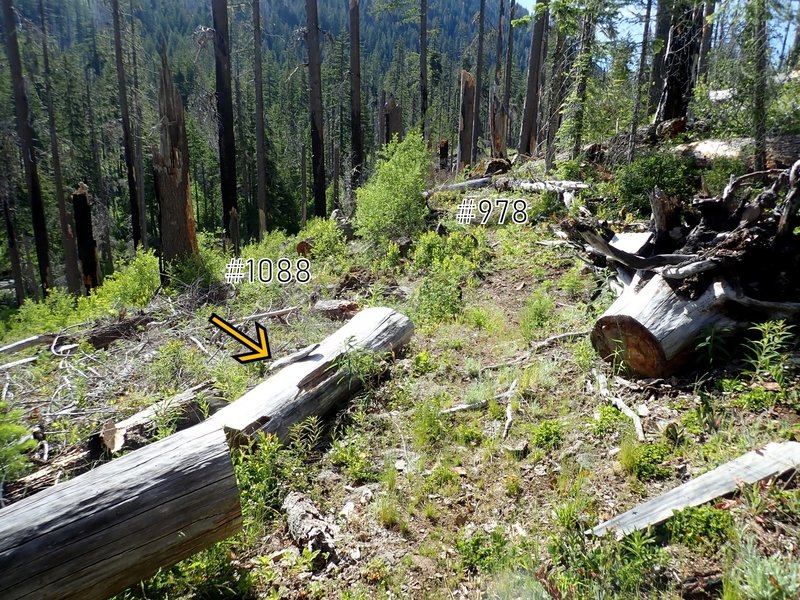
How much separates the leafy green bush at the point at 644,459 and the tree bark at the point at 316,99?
44.2 ft

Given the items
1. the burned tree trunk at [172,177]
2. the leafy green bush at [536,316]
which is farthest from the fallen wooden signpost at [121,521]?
the burned tree trunk at [172,177]

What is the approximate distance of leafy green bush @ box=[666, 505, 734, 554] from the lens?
2.51 m

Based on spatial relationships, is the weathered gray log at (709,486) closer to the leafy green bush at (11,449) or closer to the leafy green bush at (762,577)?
the leafy green bush at (762,577)

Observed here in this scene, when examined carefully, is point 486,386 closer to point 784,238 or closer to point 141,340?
point 784,238

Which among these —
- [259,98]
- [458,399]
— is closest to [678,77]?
[458,399]

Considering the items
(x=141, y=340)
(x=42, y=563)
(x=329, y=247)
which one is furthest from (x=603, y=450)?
(x=329, y=247)

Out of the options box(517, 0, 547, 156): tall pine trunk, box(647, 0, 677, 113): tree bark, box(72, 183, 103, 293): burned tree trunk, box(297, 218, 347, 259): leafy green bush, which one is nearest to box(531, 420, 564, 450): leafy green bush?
box(297, 218, 347, 259): leafy green bush

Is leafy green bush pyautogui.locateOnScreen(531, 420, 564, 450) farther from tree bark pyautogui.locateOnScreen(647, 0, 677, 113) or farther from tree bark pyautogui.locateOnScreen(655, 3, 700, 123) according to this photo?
tree bark pyautogui.locateOnScreen(655, 3, 700, 123)

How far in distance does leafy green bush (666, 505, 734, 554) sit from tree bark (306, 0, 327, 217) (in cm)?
1411

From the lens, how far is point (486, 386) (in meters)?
4.52

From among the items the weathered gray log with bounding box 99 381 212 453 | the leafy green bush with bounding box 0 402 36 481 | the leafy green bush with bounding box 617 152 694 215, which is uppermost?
the leafy green bush with bounding box 617 152 694 215

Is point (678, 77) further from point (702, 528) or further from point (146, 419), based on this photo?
point (146, 419)

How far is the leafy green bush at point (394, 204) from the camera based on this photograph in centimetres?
1020

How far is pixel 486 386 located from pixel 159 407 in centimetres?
284
